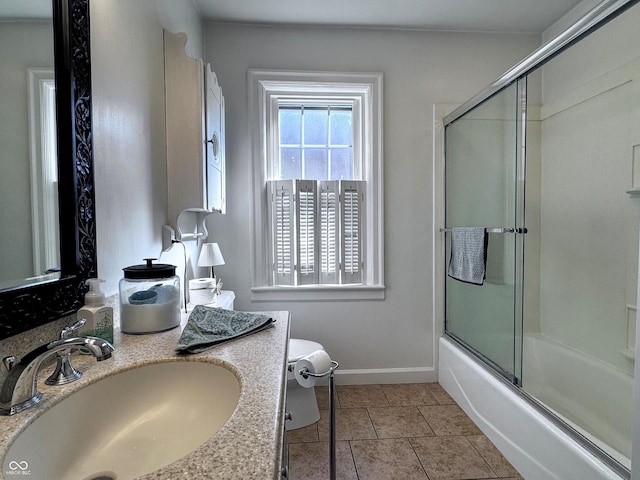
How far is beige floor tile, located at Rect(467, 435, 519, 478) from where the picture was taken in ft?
4.80

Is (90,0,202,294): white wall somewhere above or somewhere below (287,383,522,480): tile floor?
above

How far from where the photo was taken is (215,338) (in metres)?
0.87

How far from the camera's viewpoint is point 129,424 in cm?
72

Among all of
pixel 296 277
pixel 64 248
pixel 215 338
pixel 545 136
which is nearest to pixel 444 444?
pixel 296 277

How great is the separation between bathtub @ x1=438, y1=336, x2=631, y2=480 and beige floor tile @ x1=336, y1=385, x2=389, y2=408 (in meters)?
0.45

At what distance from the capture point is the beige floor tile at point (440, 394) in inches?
80.5

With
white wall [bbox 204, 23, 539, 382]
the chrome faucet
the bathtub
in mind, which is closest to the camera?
the chrome faucet

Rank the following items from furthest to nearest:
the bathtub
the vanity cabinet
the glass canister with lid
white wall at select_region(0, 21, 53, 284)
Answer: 1. the vanity cabinet
2. the bathtub
3. the glass canister with lid
4. white wall at select_region(0, 21, 53, 284)

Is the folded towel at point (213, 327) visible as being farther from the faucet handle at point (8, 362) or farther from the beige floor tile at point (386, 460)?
the beige floor tile at point (386, 460)

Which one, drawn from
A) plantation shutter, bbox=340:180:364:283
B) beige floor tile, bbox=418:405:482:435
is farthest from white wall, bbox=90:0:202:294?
A: beige floor tile, bbox=418:405:482:435

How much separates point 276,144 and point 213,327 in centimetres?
163

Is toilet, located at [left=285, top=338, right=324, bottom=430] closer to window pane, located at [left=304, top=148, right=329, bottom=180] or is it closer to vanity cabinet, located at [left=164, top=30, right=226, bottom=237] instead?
vanity cabinet, located at [left=164, top=30, right=226, bottom=237]

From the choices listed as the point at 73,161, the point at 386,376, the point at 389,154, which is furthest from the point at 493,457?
the point at 73,161

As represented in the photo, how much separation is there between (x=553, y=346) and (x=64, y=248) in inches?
96.1
